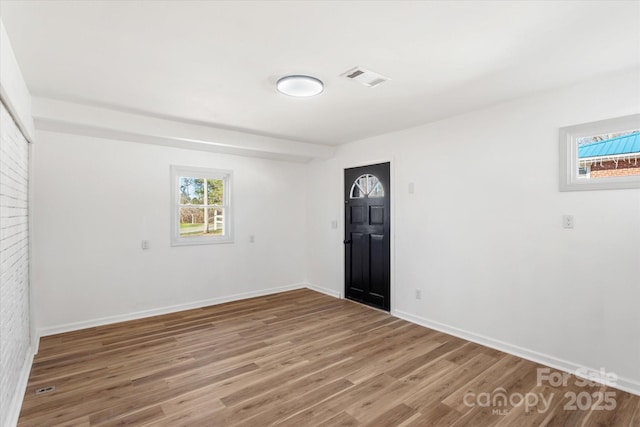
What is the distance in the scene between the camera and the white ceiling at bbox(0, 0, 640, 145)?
178 centimetres

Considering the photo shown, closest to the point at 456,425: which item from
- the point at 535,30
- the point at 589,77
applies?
the point at 535,30

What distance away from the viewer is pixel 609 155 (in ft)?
8.58

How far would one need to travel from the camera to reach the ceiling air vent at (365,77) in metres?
2.50

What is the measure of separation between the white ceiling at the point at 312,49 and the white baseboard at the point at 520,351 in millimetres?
2400

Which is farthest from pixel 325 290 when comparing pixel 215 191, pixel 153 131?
pixel 153 131

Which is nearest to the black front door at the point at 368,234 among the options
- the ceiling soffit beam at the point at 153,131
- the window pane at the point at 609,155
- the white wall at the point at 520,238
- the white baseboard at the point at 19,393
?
the white wall at the point at 520,238

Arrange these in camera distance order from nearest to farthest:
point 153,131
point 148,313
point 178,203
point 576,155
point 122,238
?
point 576,155 → point 153,131 → point 122,238 → point 148,313 → point 178,203

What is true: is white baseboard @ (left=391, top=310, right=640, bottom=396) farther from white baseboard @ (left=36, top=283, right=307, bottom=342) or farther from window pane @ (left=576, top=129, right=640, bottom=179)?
white baseboard @ (left=36, top=283, right=307, bottom=342)

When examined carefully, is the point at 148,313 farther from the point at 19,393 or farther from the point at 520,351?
the point at 520,351

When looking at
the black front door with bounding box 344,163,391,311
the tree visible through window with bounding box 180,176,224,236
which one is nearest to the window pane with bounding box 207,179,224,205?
the tree visible through window with bounding box 180,176,224,236

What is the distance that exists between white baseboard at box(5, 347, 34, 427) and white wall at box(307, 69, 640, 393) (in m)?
3.70

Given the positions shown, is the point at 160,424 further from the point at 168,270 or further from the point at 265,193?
the point at 265,193

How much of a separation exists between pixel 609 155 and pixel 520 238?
3.15 feet

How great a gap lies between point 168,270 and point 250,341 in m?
1.74
